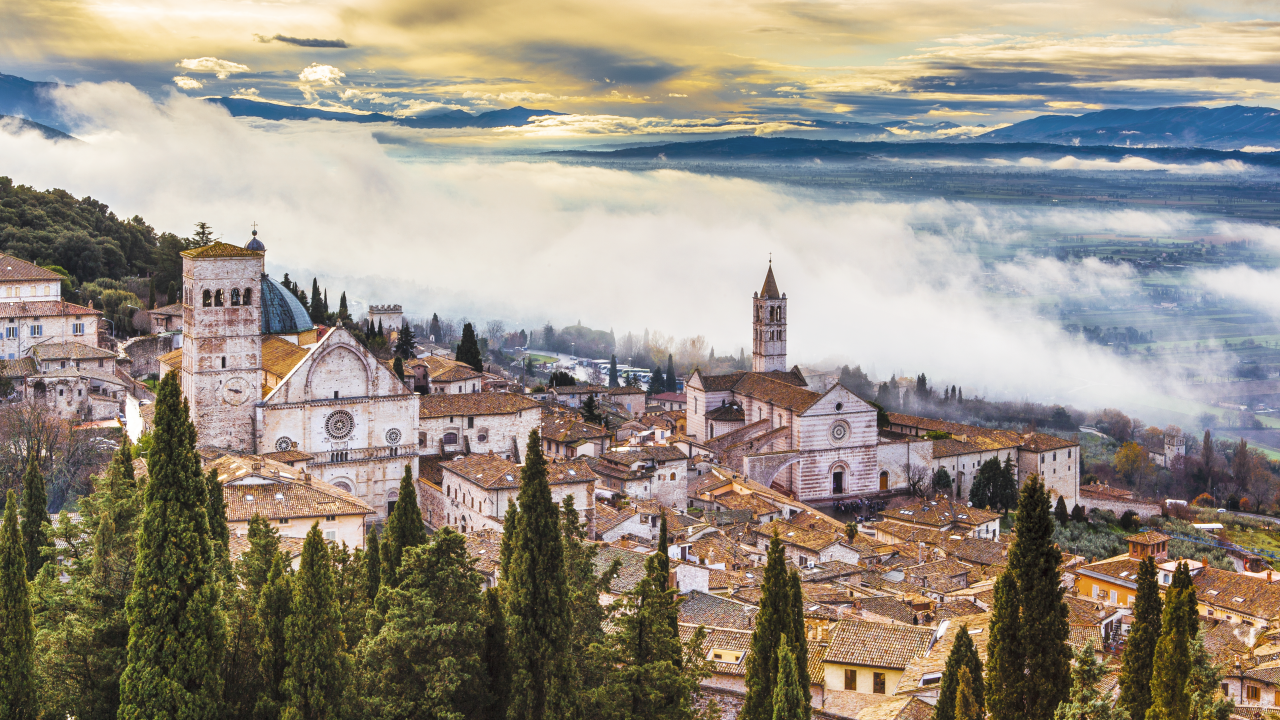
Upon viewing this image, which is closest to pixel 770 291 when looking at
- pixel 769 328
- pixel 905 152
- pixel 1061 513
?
pixel 769 328

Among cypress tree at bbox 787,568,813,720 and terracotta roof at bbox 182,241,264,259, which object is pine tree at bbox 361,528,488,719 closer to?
cypress tree at bbox 787,568,813,720

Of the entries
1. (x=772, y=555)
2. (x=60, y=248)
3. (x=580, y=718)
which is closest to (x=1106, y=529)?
(x=772, y=555)

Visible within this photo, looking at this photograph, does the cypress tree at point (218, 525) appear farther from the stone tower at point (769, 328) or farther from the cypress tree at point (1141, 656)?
the stone tower at point (769, 328)

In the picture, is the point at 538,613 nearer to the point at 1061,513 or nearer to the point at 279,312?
the point at 279,312

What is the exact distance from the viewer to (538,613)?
1952cm

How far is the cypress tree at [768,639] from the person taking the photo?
2073cm

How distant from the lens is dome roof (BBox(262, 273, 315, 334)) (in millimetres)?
52188

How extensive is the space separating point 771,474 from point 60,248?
→ 4357 centimetres

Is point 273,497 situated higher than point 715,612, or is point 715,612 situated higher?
point 273,497

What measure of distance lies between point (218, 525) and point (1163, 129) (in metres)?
184

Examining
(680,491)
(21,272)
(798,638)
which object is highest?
(21,272)

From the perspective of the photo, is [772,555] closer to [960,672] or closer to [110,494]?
[960,672]

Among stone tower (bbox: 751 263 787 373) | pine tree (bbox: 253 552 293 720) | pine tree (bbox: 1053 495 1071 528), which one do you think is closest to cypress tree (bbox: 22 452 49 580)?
pine tree (bbox: 253 552 293 720)

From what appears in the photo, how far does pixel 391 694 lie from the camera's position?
19141mm
